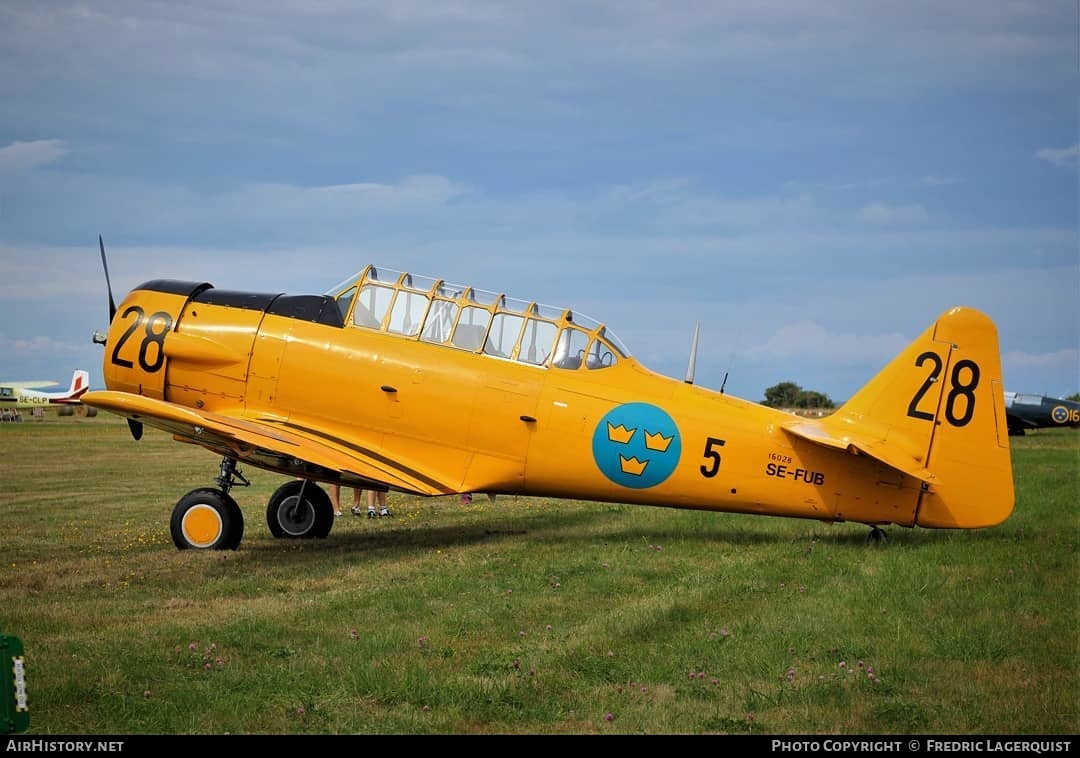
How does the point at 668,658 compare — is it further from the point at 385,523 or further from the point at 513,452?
the point at 385,523

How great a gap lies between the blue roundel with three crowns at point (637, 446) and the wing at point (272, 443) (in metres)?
1.58

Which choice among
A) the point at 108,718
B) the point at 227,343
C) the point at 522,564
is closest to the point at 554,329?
the point at 522,564

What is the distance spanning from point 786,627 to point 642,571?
7.65 ft

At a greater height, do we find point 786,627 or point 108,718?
point 786,627

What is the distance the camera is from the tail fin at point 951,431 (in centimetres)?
980

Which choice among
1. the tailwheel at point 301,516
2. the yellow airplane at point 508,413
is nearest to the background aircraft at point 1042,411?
the yellow airplane at point 508,413

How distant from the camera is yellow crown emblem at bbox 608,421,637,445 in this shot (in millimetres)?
10133

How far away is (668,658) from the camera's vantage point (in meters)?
6.21

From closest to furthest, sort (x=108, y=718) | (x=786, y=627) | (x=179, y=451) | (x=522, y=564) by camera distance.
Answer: (x=108, y=718)
(x=786, y=627)
(x=522, y=564)
(x=179, y=451)

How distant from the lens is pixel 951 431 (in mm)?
9844

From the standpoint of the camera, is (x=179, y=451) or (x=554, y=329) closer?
(x=554, y=329)

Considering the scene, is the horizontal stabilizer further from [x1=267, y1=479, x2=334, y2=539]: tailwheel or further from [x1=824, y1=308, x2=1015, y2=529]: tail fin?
[x1=267, y1=479, x2=334, y2=539]: tailwheel

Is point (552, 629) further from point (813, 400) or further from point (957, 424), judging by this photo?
point (813, 400)

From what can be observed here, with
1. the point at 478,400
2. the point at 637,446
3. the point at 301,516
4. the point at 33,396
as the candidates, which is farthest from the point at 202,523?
the point at 33,396
